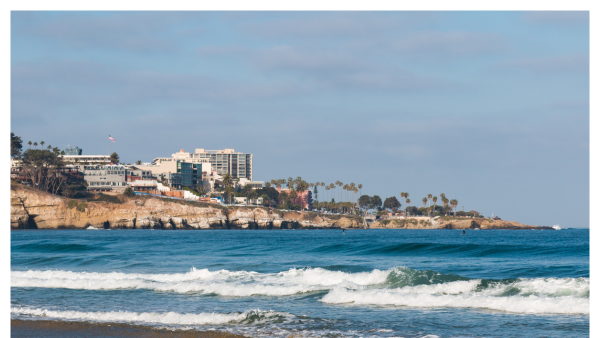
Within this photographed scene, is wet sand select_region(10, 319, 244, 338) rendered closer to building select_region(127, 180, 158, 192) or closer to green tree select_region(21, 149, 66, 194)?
green tree select_region(21, 149, 66, 194)

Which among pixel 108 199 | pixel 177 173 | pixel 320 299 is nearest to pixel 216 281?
pixel 320 299

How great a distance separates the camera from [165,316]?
13.5m

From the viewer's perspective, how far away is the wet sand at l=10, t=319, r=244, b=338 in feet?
38.4

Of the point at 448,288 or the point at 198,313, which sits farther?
the point at 448,288

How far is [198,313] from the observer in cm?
1439

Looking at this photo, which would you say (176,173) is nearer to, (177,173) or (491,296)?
(177,173)

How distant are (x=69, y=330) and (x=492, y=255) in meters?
31.0

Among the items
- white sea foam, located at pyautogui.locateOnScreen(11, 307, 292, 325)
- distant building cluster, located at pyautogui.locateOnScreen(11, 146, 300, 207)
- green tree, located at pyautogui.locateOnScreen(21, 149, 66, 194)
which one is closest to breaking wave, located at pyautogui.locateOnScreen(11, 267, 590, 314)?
white sea foam, located at pyautogui.locateOnScreen(11, 307, 292, 325)

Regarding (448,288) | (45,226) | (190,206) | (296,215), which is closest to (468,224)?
(296,215)

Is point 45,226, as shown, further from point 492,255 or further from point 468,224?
point 468,224

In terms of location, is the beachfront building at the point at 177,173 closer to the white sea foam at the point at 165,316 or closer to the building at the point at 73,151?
the building at the point at 73,151

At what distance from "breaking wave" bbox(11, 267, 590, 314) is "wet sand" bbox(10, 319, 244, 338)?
606 cm

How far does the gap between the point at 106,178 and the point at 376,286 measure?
141051 millimetres

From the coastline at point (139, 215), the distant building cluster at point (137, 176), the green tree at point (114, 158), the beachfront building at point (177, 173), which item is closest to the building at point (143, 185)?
the distant building cluster at point (137, 176)
